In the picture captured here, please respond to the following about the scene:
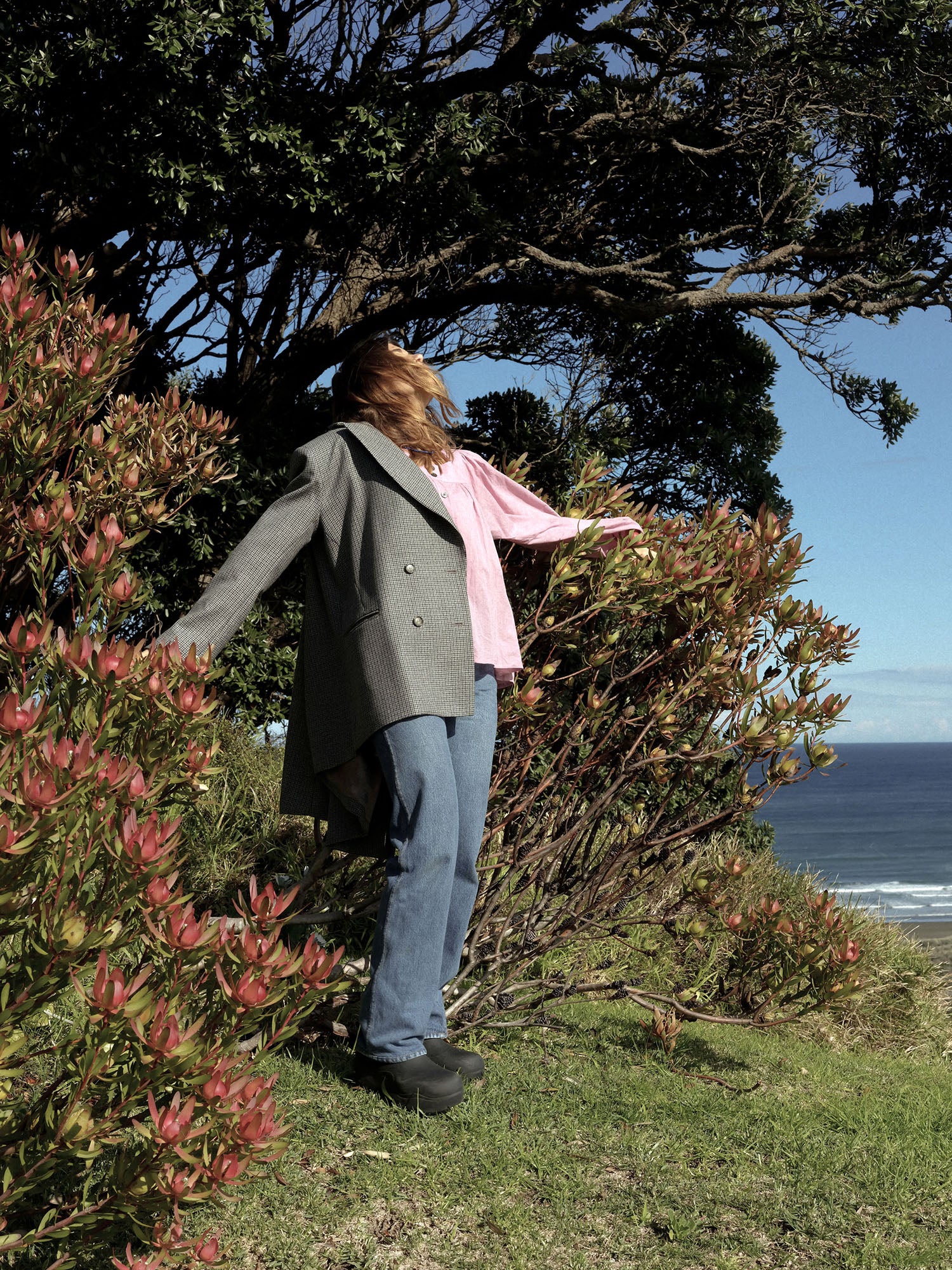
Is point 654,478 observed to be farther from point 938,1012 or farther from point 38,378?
point 38,378

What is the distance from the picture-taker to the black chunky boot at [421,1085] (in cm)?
311

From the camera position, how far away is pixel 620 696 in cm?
428

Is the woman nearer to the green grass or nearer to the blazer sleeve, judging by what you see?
the blazer sleeve

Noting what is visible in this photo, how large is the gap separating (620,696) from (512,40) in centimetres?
716

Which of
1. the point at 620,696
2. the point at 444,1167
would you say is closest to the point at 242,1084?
the point at 444,1167

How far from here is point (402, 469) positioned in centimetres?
322

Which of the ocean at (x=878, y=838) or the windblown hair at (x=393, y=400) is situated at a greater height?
the windblown hair at (x=393, y=400)

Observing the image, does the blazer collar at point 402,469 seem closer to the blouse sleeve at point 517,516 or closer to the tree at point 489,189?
the blouse sleeve at point 517,516

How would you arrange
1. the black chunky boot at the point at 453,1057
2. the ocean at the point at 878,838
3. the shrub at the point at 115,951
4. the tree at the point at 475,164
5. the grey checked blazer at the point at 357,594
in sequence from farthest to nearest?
the ocean at the point at 878,838 → the tree at the point at 475,164 → the black chunky boot at the point at 453,1057 → the grey checked blazer at the point at 357,594 → the shrub at the point at 115,951

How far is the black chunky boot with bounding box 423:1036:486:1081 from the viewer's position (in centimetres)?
333

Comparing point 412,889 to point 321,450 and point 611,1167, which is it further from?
point 321,450

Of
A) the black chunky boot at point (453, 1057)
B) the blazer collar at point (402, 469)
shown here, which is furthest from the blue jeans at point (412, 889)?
the blazer collar at point (402, 469)

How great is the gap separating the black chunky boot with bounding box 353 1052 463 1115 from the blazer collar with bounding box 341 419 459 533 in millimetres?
1582

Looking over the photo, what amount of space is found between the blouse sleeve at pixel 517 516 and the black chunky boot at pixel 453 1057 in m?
1.63
